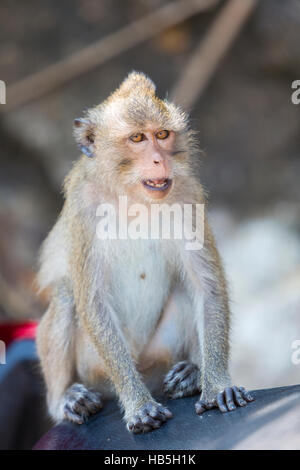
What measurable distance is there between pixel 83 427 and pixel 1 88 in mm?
7922

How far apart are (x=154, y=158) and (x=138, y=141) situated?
261mm

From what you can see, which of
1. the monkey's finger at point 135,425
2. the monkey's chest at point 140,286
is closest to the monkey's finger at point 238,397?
the monkey's finger at point 135,425

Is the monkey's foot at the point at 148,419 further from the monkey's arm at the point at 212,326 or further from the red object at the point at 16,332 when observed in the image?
the red object at the point at 16,332

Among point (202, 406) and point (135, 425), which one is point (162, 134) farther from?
point (135, 425)

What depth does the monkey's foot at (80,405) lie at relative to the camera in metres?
5.25

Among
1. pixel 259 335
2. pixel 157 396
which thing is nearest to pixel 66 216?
pixel 157 396

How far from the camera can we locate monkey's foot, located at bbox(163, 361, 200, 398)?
5145 mm

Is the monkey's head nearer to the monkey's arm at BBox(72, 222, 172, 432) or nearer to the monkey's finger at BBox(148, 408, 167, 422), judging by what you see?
the monkey's arm at BBox(72, 222, 172, 432)

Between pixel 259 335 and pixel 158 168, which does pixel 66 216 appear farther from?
pixel 259 335

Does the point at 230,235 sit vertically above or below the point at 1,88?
below

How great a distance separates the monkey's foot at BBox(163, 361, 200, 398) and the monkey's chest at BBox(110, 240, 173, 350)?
0.51 metres

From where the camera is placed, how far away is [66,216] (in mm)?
5750

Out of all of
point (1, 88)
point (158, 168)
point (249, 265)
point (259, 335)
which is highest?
point (1, 88)

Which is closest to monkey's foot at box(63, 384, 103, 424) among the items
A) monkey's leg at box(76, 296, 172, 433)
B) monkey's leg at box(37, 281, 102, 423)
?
monkey's leg at box(37, 281, 102, 423)
